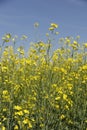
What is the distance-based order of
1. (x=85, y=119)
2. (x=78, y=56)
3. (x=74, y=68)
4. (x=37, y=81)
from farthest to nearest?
(x=78, y=56)
(x=74, y=68)
(x=37, y=81)
(x=85, y=119)

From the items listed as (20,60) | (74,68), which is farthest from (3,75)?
(74,68)

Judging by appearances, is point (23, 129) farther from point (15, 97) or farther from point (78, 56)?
point (78, 56)

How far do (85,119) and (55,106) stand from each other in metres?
0.42

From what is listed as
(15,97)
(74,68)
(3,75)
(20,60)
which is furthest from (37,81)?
(74,68)

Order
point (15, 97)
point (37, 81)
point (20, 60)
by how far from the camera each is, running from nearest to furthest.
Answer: point (15, 97)
point (37, 81)
point (20, 60)

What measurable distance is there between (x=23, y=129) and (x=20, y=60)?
272 cm

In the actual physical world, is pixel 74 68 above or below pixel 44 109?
above

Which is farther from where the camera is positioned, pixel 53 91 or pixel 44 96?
pixel 53 91

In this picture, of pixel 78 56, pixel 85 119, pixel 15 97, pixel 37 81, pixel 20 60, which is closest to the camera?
pixel 85 119

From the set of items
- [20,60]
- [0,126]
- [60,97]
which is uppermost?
[20,60]

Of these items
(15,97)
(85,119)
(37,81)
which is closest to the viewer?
(85,119)

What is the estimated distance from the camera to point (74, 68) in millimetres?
6426

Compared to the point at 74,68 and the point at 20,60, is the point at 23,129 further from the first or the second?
the point at 74,68

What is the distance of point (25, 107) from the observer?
372 centimetres
